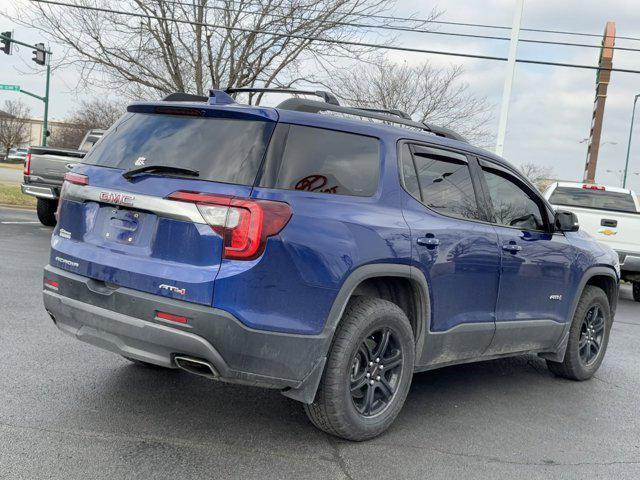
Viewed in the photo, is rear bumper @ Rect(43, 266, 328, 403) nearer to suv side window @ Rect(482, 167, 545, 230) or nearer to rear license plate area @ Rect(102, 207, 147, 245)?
rear license plate area @ Rect(102, 207, 147, 245)

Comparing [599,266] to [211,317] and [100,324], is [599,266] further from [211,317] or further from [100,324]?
[100,324]

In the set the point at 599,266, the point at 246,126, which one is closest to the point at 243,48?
the point at 599,266

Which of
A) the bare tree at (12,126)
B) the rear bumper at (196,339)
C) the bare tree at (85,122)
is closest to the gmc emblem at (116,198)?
the rear bumper at (196,339)

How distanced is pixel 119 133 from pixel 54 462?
187 centimetres

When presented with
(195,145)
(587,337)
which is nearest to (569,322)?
(587,337)

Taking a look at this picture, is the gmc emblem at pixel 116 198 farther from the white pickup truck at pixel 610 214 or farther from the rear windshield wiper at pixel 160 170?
the white pickup truck at pixel 610 214

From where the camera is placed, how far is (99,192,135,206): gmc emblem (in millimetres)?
3391

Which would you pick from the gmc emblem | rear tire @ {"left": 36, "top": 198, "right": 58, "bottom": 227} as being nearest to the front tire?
the gmc emblem

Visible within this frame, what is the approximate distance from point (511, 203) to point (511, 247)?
462 mm

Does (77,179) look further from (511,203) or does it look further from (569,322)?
(569,322)

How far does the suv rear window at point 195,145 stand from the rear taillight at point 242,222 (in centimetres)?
15

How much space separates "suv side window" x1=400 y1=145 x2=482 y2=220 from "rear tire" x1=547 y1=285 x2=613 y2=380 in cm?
173

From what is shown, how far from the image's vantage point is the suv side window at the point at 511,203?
183 inches

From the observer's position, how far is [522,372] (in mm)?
5762
